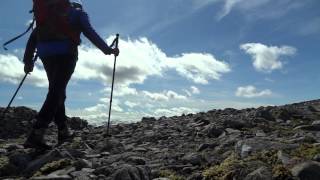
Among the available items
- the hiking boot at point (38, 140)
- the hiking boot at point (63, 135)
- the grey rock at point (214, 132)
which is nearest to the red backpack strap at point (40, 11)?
the hiking boot at point (38, 140)

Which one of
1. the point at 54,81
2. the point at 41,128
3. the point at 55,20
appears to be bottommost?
the point at 41,128

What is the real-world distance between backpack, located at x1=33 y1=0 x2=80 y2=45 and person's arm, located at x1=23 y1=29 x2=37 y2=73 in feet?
2.63

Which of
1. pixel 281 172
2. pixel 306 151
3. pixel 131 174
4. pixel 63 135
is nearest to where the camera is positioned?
pixel 281 172

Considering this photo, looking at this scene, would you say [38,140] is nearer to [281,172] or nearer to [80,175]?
[80,175]

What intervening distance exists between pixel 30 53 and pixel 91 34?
5.95 feet

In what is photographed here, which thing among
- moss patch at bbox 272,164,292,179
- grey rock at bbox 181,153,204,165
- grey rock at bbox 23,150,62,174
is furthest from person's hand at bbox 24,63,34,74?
moss patch at bbox 272,164,292,179

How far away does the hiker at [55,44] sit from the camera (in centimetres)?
1126

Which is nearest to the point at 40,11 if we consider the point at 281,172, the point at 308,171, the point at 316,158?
the point at 281,172

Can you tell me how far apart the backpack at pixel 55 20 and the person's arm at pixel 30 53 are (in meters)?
0.80

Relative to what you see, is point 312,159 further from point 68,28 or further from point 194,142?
point 68,28

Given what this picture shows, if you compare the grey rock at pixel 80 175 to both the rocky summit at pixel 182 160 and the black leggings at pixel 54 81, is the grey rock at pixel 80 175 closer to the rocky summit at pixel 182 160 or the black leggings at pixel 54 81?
the rocky summit at pixel 182 160

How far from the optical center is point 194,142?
497 inches

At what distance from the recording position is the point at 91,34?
38.0ft

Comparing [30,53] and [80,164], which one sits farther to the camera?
[30,53]
